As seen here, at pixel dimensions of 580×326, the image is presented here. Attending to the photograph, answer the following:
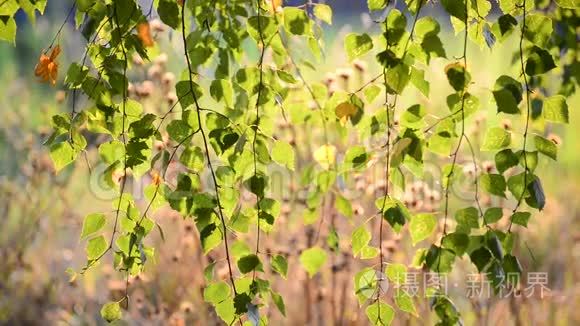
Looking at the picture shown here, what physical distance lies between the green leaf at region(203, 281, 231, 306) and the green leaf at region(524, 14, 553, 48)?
51 centimetres

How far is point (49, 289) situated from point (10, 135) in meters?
0.67

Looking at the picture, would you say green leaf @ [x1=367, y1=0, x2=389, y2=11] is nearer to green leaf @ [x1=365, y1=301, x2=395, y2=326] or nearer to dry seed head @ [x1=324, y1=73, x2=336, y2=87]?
green leaf @ [x1=365, y1=301, x2=395, y2=326]

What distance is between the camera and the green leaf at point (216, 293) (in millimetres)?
1051

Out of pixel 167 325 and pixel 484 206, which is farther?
pixel 484 206

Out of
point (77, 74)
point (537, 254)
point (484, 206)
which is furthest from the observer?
point (537, 254)

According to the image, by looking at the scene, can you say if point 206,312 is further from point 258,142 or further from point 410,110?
point 410,110

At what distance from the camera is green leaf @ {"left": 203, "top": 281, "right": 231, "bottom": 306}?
3.45 ft

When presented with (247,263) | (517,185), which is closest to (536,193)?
(517,185)

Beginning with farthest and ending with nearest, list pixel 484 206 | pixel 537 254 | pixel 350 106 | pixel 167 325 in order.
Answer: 1. pixel 537 254
2. pixel 484 206
3. pixel 167 325
4. pixel 350 106

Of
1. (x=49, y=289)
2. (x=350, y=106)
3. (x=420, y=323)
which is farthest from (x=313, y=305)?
(x=350, y=106)

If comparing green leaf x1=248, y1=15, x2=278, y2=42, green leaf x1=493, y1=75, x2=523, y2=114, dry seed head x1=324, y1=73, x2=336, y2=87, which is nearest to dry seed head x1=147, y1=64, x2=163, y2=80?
dry seed head x1=324, y1=73, x2=336, y2=87

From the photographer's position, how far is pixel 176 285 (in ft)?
6.95

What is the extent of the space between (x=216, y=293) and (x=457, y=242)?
1.04 ft

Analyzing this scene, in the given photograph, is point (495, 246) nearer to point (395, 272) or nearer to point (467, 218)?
point (467, 218)
